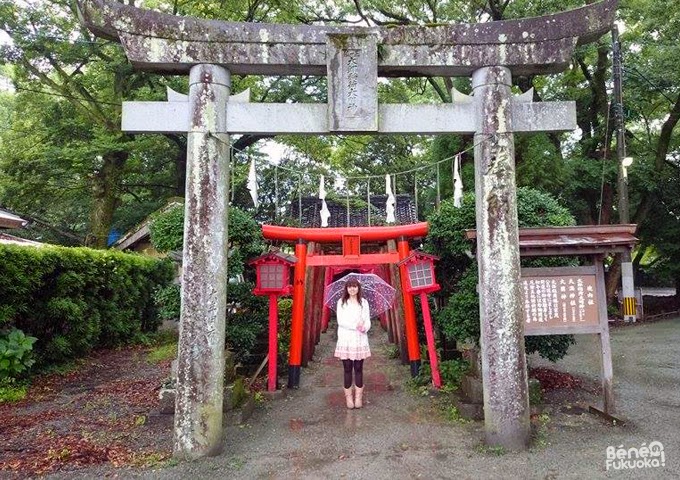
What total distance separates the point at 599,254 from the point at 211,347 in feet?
16.3

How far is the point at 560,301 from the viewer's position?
19.9ft

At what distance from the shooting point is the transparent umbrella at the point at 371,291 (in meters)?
8.38

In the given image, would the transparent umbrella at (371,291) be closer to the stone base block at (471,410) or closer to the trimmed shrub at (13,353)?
the stone base block at (471,410)

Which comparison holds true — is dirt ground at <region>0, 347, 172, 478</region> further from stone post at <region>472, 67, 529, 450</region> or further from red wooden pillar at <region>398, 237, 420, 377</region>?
red wooden pillar at <region>398, 237, 420, 377</region>

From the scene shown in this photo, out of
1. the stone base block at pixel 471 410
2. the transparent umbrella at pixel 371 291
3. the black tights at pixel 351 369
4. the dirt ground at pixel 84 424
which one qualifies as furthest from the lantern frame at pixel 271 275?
the stone base block at pixel 471 410

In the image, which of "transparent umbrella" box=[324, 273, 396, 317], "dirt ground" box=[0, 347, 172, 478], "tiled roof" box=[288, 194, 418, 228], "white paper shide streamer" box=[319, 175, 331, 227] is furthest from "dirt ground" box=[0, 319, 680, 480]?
"tiled roof" box=[288, 194, 418, 228]

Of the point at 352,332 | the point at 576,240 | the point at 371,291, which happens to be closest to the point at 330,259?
the point at 371,291

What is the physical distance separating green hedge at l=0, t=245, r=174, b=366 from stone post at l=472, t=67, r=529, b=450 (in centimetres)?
763

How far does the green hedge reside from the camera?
827 centimetres

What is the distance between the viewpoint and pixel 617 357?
10.9 metres

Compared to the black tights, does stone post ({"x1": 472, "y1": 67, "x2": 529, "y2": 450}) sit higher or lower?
higher

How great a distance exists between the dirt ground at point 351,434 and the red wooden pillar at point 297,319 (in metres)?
0.38

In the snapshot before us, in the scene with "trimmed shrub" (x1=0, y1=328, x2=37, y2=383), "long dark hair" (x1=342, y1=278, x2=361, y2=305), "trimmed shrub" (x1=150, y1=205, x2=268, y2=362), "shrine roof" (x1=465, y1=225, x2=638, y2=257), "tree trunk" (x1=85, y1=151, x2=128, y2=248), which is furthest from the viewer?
"tree trunk" (x1=85, y1=151, x2=128, y2=248)

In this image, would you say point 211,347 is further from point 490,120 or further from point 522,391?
point 490,120
